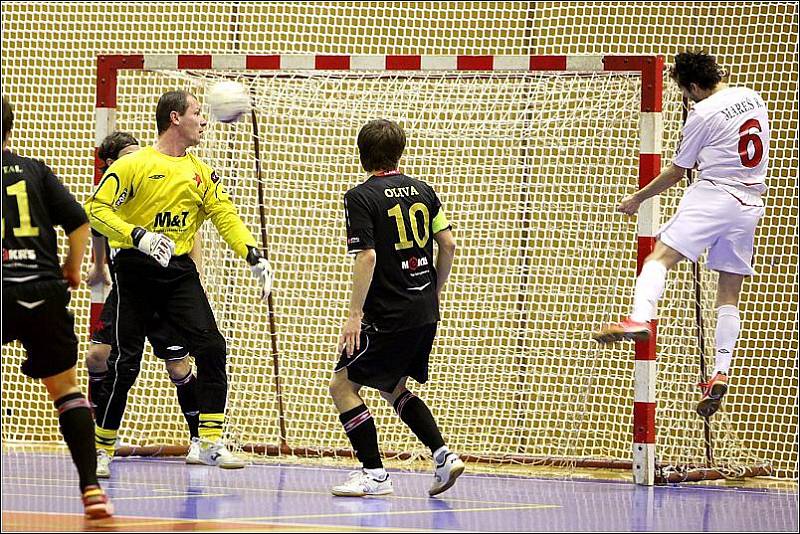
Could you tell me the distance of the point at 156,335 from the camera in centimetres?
741

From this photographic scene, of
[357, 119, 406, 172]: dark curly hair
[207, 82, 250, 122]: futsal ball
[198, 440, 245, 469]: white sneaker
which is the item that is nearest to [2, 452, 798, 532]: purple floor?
[198, 440, 245, 469]: white sneaker

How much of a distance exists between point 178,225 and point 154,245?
49 centimetres

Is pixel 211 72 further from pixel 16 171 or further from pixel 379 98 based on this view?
pixel 16 171

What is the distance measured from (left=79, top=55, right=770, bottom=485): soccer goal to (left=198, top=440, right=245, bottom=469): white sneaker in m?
1.99

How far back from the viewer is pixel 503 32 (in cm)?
1084

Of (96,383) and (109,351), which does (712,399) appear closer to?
(109,351)

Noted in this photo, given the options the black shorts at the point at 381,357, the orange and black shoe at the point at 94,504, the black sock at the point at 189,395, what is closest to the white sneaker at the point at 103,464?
the black sock at the point at 189,395

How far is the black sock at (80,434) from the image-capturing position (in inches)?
222

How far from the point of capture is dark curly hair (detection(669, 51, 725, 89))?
695 centimetres

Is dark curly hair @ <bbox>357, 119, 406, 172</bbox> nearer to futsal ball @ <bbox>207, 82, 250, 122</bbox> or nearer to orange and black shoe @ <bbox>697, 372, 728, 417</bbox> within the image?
futsal ball @ <bbox>207, 82, 250, 122</bbox>

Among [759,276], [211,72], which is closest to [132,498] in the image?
[211,72]

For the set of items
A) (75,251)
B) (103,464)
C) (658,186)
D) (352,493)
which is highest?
(658,186)

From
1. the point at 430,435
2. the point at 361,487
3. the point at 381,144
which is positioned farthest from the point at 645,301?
the point at 361,487

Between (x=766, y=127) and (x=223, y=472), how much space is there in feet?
12.6
